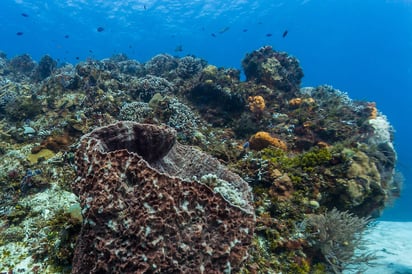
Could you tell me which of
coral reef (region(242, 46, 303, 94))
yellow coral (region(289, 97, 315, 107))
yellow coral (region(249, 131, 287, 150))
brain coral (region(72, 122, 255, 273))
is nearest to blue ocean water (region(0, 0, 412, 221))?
Result: coral reef (region(242, 46, 303, 94))

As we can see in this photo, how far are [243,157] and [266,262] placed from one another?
10.5 feet

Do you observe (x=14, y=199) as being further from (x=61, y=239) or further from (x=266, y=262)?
(x=266, y=262)

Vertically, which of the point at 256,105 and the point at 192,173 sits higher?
the point at 256,105

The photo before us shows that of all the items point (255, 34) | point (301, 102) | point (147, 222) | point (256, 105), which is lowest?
point (147, 222)

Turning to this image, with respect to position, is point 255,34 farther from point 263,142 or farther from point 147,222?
point 147,222

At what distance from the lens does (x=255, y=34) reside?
364 feet

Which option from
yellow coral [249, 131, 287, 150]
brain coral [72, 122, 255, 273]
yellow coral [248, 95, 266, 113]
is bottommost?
brain coral [72, 122, 255, 273]

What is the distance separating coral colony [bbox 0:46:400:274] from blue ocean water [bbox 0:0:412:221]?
51.9 feet

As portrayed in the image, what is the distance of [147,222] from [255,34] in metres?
120

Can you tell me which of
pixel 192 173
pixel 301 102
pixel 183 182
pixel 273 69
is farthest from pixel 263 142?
pixel 273 69

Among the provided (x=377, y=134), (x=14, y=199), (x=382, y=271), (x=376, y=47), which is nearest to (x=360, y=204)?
(x=382, y=271)

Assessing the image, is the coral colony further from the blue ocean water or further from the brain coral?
the blue ocean water

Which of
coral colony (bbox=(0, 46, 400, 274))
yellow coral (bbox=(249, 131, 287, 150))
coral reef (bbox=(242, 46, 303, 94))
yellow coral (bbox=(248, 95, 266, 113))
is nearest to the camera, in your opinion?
coral colony (bbox=(0, 46, 400, 274))

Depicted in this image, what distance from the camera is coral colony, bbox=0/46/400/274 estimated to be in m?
2.83
